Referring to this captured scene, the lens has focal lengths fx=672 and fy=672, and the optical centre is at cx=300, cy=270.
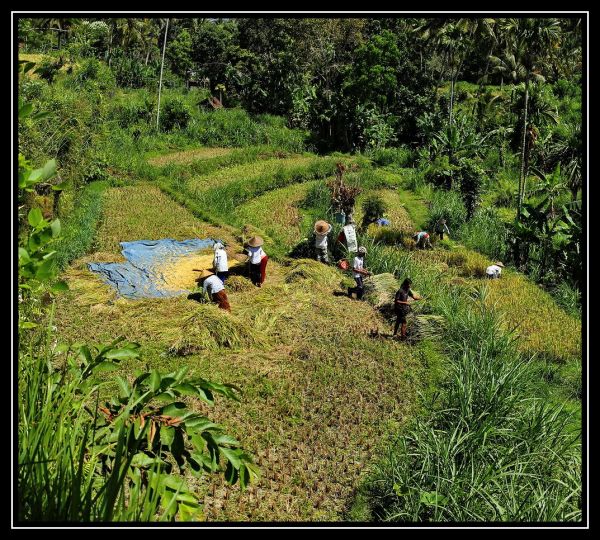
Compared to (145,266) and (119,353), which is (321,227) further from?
(119,353)

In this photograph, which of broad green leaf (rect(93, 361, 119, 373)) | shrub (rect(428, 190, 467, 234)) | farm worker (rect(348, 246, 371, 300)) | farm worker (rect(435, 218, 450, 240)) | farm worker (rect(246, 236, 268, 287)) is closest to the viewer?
broad green leaf (rect(93, 361, 119, 373))

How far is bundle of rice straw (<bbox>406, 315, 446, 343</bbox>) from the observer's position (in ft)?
26.9

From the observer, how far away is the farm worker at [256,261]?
999cm

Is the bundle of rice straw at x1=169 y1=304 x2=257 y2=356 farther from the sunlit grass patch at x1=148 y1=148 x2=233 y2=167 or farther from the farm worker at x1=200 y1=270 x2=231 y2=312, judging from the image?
the sunlit grass patch at x1=148 y1=148 x2=233 y2=167

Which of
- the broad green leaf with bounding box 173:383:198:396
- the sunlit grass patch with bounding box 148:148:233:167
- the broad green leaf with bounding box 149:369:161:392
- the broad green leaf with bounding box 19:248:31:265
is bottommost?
the broad green leaf with bounding box 173:383:198:396

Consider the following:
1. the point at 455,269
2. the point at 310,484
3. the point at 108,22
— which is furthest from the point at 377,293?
the point at 108,22

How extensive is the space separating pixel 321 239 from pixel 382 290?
1866mm

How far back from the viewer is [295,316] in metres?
8.80

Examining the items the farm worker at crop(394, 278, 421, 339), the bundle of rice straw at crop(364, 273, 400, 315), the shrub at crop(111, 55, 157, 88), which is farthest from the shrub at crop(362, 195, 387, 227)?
the shrub at crop(111, 55, 157, 88)

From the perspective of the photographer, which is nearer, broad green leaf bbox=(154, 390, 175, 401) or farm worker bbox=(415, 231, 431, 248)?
broad green leaf bbox=(154, 390, 175, 401)

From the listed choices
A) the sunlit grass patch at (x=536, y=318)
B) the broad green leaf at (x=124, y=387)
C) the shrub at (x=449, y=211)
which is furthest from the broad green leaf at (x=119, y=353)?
the shrub at (x=449, y=211)

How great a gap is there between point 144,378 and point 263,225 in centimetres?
1199

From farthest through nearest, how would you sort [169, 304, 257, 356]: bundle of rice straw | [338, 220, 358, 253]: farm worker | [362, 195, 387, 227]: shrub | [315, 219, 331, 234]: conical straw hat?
[362, 195, 387, 227]: shrub < [338, 220, 358, 253]: farm worker < [315, 219, 331, 234]: conical straw hat < [169, 304, 257, 356]: bundle of rice straw

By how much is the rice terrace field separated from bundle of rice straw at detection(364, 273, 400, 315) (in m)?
0.04
